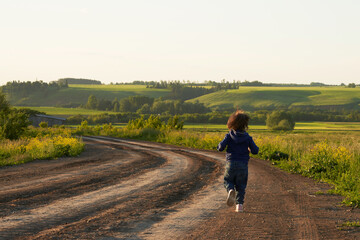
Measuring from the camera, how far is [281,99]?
584 ft

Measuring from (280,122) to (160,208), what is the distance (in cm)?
8003

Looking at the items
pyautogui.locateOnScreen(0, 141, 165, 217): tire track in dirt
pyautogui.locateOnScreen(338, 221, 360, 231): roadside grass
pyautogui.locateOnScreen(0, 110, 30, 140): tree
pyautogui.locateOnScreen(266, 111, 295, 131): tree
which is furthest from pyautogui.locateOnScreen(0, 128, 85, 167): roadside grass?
pyautogui.locateOnScreen(266, 111, 295, 131): tree

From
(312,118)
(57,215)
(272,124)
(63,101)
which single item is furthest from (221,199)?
(63,101)

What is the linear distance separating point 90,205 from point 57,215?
1.06 m

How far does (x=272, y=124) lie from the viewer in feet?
287

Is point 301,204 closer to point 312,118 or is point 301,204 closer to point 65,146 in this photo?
point 65,146

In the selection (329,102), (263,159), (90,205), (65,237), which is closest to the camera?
(65,237)

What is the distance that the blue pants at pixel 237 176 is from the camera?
7941 mm

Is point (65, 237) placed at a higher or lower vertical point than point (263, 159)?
higher

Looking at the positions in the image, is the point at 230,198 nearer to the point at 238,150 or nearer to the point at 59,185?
the point at 238,150

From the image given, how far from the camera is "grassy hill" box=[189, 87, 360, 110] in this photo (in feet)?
518

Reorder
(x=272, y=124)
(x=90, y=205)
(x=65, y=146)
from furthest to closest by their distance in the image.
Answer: (x=272, y=124) → (x=65, y=146) → (x=90, y=205)

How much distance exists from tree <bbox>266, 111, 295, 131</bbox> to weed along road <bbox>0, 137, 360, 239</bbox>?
237 feet

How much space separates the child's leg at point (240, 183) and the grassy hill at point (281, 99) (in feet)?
494
